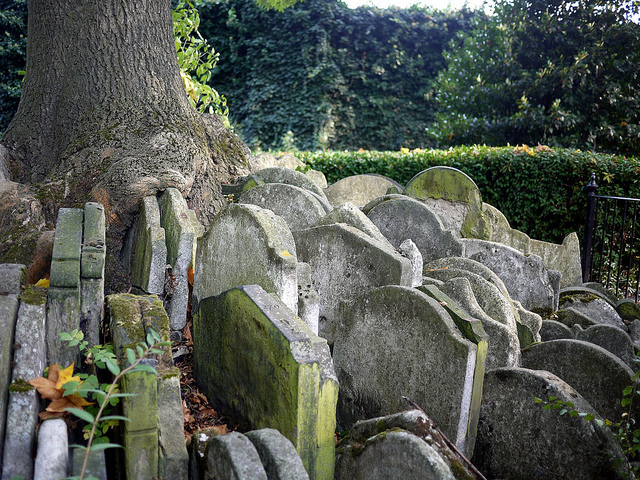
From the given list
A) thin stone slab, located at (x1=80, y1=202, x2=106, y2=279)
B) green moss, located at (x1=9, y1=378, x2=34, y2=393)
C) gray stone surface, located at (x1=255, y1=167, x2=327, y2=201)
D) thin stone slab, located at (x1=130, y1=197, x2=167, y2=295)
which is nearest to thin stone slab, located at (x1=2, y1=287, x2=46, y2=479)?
green moss, located at (x1=9, y1=378, x2=34, y2=393)

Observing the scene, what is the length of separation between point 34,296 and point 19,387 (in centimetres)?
47

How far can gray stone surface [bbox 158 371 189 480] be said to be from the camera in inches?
77.0

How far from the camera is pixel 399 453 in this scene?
1.99m

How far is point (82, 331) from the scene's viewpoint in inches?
97.0

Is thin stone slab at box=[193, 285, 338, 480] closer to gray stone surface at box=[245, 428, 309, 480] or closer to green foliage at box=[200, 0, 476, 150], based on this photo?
gray stone surface at box=[245, 428, 309, 480]

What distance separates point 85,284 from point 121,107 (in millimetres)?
2693

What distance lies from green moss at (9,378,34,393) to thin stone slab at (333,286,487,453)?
1.86 meters

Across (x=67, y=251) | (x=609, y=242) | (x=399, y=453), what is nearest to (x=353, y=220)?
(x=67, y=251)

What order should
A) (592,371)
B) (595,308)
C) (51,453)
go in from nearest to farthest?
1. (51,453)
2. (592,371)
3. (595,308)

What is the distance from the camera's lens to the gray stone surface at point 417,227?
15.0 feet

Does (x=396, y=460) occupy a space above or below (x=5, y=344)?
below

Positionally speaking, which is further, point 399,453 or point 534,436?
point 534,436

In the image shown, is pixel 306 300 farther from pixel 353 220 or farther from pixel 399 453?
pixel 399 453

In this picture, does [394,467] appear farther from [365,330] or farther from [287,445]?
[365,330]
